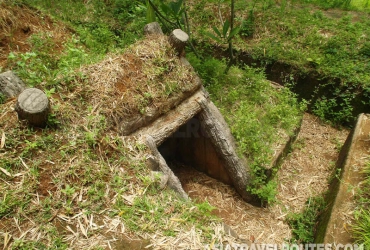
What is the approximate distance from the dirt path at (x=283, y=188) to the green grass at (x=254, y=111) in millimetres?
300

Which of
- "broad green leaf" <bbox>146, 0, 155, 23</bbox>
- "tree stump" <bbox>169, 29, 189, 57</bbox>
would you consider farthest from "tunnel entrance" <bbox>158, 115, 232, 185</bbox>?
"broad green leaf" <bbox>146, 0, 155, 23</bbox>

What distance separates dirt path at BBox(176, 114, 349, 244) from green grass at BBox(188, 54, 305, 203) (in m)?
0.30

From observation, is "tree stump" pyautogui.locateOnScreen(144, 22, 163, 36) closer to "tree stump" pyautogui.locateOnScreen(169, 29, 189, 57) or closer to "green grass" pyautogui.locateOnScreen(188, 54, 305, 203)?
"tree stump" pyautogui.locateOnScreen(169, 29, 189, 57)

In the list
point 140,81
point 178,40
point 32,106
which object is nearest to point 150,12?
point 178,40

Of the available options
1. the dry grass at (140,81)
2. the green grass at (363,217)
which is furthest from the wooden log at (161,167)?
the green grass at (363,217)

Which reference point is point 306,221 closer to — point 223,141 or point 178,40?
point 223,141

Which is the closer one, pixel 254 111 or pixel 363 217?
pixel 363 217

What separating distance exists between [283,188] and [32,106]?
11.7 feet

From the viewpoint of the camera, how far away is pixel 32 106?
9.25 feet

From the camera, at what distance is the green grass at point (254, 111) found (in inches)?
164

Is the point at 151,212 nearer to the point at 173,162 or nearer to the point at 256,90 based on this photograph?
the point at 173,162

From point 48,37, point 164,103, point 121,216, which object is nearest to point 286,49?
point 164,103

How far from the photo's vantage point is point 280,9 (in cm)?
668

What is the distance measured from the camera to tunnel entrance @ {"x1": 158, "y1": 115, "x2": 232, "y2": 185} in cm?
439
